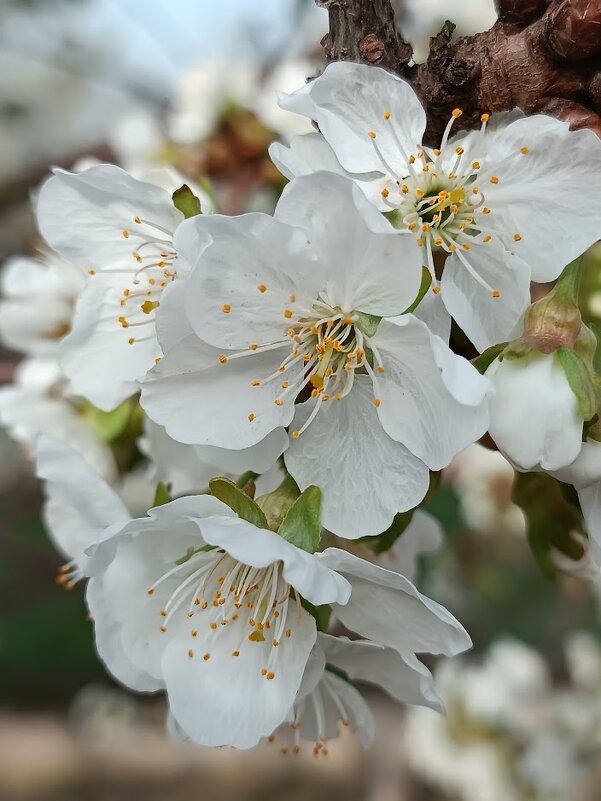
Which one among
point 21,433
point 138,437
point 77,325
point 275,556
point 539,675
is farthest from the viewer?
point 539,675

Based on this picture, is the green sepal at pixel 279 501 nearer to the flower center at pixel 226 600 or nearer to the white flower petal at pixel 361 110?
the flower center at pixel 226 600

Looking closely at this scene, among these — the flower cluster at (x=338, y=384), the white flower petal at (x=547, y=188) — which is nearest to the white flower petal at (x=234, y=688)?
the flower cluster at (x=338, y=384)

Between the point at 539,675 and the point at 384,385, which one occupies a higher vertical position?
the point at 384,385

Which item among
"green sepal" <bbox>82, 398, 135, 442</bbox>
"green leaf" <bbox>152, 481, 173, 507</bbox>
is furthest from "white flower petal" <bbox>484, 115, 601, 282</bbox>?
"green sepal" <bbox>82, 398, 135, 442</bbox>

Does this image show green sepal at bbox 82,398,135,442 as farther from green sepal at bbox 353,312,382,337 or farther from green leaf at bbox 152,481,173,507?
green sepal at bbox 353,312,382,337

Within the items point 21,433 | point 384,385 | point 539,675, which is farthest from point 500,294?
point 539,675

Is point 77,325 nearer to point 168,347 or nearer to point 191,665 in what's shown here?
point 168,347

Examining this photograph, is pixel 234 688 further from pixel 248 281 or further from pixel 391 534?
pixel 248 281
